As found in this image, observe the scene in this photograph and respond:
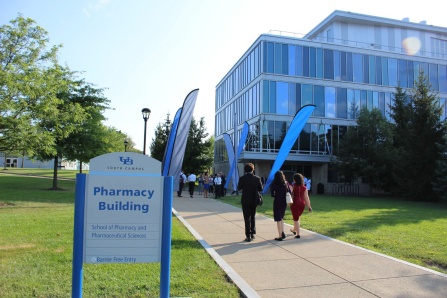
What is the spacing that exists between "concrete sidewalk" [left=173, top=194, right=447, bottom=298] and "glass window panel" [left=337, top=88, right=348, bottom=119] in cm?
3182

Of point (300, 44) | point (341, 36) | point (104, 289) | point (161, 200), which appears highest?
point (341, 36)

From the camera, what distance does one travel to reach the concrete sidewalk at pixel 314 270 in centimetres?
516

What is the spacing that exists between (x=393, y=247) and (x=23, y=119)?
47.9 feet

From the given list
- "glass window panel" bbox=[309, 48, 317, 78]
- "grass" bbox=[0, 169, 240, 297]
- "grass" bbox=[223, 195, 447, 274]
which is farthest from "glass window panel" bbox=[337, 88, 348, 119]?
"grass" bbox=[0, 169, 240, 297]

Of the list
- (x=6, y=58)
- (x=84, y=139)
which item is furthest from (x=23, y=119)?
(x=84, y=139)

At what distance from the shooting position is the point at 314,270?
6199 millimetres

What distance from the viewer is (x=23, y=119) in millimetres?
15523

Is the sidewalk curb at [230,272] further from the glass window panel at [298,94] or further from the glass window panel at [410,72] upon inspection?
the glass window panel at [410,72]

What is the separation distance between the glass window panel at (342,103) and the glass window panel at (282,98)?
235 inches

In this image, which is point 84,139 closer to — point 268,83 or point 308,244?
point 268,83

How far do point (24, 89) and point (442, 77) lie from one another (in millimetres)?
43567

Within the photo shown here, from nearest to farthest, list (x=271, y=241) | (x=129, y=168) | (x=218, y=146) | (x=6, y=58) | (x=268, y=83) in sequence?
(x=129, y=168) < (x=271, y=241) < (x=6, y=58) < (x=268, y=83) < (x=218, y=146)

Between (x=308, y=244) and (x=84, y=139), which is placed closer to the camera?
(x=308, y=244)

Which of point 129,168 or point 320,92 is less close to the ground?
point 320,92
